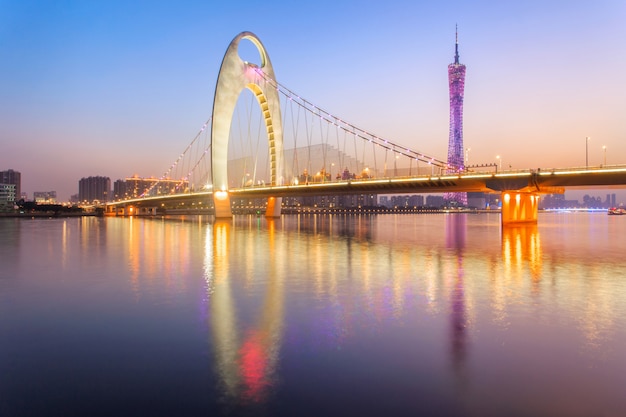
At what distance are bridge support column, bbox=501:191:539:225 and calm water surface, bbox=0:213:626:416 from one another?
37291 millimetres

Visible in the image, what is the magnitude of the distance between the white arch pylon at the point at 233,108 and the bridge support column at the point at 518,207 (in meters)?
33.8

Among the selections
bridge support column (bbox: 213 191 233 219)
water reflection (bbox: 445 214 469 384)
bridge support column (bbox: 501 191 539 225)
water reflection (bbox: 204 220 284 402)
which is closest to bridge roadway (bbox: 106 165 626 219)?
bridge support column (bbox: 501 191 539 225)

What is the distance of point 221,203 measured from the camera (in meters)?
73.1

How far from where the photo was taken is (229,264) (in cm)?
1925

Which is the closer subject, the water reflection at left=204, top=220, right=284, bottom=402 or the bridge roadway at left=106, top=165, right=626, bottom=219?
the water reflection at left=204, top=220, right=284, bottom=402

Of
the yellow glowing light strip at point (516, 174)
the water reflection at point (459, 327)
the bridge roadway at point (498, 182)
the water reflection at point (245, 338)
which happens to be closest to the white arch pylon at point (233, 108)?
the bridge roadway at point (498, 182)

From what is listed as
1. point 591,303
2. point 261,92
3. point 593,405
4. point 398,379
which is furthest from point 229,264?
point 261,92

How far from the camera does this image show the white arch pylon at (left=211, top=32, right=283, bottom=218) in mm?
67000

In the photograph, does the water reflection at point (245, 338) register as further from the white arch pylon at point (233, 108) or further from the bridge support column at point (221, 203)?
the bridge support column at point (221, 203)

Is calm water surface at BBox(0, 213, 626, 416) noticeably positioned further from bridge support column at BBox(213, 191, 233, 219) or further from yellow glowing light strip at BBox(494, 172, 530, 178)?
bridge support column at BBox(213, 191, 233, 219)

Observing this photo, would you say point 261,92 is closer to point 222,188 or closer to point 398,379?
point 222,188

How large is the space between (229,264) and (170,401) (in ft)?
45.6

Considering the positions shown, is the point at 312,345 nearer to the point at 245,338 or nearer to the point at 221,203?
the point at 245,338

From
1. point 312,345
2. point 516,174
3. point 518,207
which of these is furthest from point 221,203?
point 312,345
